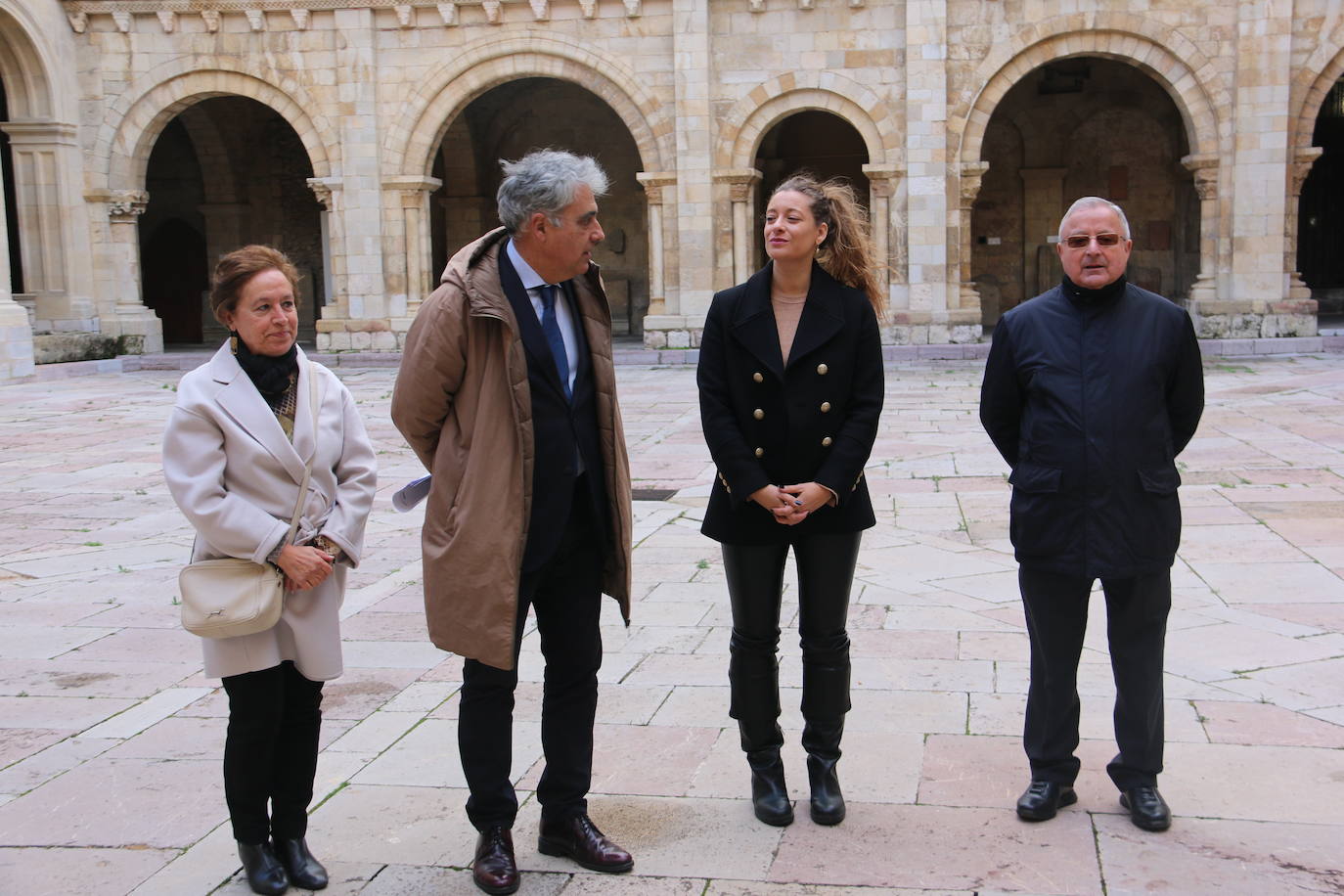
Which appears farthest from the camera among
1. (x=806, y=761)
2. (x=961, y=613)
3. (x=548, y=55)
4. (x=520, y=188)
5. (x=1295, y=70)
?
(x=548, y=55)

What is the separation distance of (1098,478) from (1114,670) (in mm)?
555

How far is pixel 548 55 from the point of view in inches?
781

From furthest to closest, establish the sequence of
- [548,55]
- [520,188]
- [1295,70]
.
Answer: [548,55], [1295,70], [520,188]

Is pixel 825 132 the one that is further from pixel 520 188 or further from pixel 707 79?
pixel 520 188

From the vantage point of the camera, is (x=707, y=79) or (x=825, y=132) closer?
(x=707, y=79)

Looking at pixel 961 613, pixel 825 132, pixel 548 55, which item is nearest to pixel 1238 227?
pixel 825 132

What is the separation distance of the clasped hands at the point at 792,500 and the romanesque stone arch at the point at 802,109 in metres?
16.2

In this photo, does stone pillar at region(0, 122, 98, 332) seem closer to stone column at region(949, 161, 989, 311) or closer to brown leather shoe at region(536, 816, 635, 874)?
stone column at region(949, 161, 989, 311)

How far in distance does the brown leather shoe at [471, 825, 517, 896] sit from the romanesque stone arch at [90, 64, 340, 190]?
59.8 feet

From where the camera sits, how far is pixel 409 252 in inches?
805

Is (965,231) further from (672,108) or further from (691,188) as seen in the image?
(672,108)

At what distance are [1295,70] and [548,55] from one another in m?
10.5

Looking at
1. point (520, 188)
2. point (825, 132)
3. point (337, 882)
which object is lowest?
point (337, 882)

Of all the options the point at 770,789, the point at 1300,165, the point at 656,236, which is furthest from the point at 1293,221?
the point at 770,789
